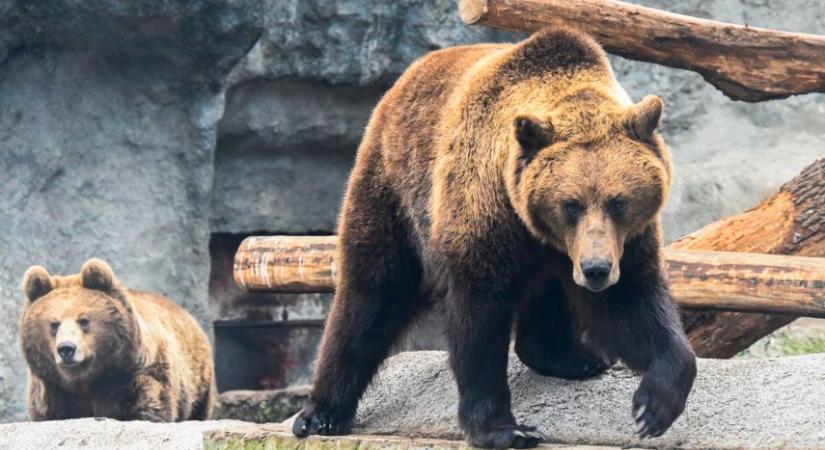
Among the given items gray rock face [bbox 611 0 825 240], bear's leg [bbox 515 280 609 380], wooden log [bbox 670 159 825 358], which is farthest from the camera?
gray rock face [bbox 611 0 825 240]

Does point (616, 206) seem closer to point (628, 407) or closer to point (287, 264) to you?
point (628, 407)

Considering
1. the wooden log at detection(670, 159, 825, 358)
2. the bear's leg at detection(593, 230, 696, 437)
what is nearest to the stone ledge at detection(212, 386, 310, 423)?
the wooden log at detection(670, 159, 825, 358)

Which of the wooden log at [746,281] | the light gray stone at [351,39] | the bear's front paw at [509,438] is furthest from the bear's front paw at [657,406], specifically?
the light gray stone at [351,39]

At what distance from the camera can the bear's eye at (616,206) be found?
4.25 m

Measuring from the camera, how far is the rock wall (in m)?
8.70

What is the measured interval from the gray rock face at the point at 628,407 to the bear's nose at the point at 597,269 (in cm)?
71

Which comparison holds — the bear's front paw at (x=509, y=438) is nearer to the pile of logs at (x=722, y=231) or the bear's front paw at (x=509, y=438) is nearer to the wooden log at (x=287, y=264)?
the pile of logs at (x=722, y=231)

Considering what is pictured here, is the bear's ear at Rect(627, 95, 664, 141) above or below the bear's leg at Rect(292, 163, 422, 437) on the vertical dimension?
above

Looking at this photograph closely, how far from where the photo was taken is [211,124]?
29.9ft

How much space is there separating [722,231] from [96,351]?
3.98m

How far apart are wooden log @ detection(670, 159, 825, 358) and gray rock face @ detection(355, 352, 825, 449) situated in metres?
1.09

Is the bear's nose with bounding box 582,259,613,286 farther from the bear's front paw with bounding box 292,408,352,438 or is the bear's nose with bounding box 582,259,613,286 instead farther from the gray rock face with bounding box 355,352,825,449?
the bear's front paw with bounding box 292,408,352,438

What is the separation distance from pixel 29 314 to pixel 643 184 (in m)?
4.97

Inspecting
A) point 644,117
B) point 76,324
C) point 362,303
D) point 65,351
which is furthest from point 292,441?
point 76,324
